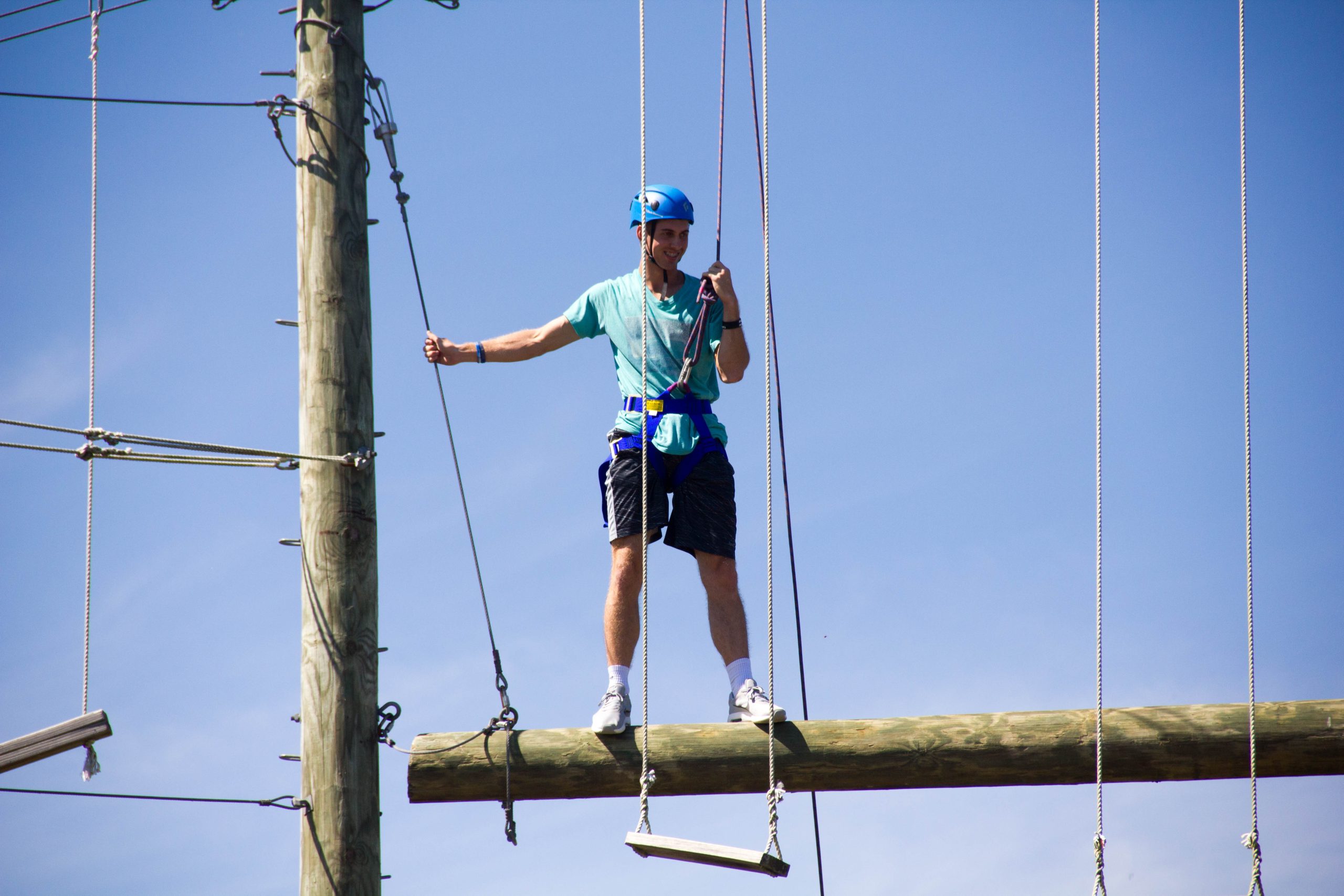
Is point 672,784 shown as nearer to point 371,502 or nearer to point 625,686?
point 625,686

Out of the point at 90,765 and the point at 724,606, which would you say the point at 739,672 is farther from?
the point at 90,765

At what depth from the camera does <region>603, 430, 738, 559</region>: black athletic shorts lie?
5.05m

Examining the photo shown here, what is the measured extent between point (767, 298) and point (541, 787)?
1.83 m

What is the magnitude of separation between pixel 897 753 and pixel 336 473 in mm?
2094

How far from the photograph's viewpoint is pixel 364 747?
181 inches

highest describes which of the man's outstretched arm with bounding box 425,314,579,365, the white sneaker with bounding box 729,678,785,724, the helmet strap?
the helmet strap

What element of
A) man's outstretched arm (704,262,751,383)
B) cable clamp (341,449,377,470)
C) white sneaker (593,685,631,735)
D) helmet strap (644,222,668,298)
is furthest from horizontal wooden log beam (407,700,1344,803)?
helmet strap (644,222,668,298)

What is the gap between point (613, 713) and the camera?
15.5 ft

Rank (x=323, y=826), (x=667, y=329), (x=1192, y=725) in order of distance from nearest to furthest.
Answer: (x=323, y=826), (x=1192, y=725), (x=667, y=329)

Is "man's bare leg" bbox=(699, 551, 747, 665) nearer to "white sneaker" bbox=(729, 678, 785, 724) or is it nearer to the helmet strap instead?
"white sneaker" bbox=(729, 678, 785, 724)

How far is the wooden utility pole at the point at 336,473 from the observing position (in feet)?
14.9

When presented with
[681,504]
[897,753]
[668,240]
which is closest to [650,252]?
[668,240]

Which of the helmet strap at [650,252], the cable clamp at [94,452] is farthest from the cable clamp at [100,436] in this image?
the helmet strap at [650,252]

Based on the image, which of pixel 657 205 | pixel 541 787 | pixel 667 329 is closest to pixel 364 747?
pixel 541 787
